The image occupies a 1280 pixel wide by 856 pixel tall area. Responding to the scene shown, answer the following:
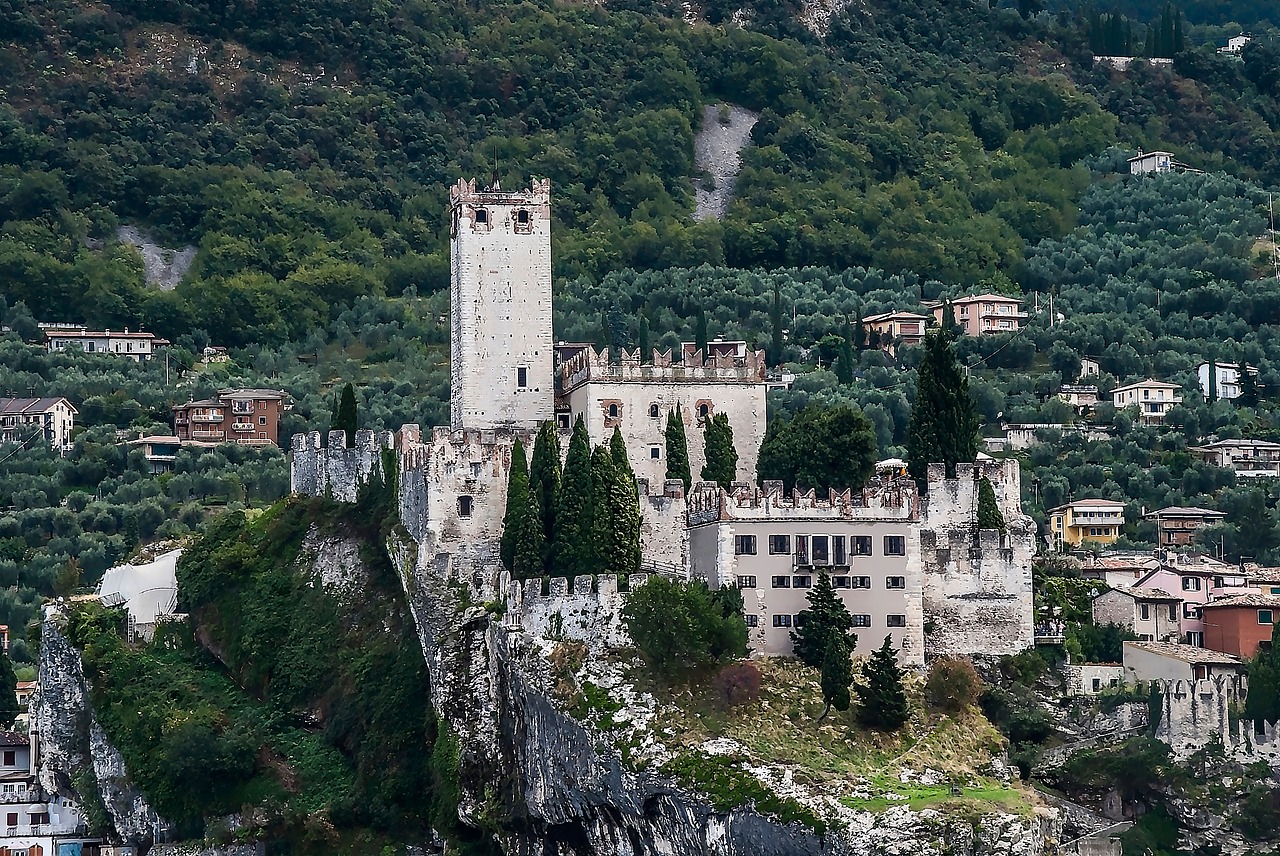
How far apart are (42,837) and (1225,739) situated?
40326 mm

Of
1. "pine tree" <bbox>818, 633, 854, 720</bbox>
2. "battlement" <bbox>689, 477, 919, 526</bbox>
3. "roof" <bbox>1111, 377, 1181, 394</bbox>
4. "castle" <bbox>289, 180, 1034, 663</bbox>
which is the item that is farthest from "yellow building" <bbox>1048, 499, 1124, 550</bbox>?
"pine tree" <bbox>818, 633, 854, 720</bbox>

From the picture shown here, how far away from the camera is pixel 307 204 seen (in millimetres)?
177375

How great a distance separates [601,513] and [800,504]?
5634 mm

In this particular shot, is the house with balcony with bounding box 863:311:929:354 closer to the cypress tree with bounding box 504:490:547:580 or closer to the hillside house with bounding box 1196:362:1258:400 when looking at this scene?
the hillside house with bounding box 1196:362:1258:400

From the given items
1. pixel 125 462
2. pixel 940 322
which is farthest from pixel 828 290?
pixel 125 462

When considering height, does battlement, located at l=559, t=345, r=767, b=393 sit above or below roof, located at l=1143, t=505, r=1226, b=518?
above

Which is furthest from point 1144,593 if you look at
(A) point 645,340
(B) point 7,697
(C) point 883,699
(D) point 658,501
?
(A) point 645,340

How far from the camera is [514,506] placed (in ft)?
273

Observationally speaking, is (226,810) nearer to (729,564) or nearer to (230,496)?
(729,564)

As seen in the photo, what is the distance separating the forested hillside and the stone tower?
108 feet

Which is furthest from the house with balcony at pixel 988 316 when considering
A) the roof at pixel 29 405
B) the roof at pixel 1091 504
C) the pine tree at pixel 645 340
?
the roof at pixel 29 405

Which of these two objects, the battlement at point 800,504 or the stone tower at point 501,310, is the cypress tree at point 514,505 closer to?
the battlement at point 800,504

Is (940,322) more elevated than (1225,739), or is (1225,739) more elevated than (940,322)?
(940,322)

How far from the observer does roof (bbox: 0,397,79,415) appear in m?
140
